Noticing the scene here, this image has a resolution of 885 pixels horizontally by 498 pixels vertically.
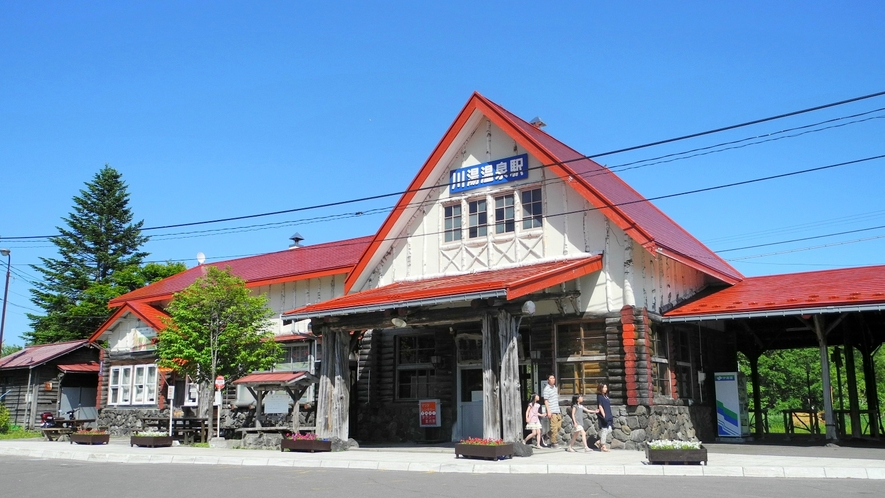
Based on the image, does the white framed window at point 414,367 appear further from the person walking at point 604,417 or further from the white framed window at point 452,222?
the person walking at point 604,417

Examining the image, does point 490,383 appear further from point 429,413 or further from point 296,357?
point 296,357

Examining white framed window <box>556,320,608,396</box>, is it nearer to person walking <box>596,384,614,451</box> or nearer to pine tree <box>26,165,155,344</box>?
person walking <box>596,384,614,451</box>

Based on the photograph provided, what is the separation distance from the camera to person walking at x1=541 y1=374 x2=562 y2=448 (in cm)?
1758

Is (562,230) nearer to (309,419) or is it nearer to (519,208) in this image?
(519,208)

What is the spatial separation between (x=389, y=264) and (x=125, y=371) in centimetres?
A: 1363

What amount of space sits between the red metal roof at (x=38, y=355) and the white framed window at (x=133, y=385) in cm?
380

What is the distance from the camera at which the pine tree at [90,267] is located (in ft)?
167

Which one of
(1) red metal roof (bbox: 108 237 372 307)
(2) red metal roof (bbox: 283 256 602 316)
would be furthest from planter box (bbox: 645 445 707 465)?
(1) red metal roof (bbox: 108 237 372 307)

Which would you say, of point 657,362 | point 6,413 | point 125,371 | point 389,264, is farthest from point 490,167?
point 6,413

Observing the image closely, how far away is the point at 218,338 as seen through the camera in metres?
21.6

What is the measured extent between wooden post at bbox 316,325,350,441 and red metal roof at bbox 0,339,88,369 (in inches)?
754

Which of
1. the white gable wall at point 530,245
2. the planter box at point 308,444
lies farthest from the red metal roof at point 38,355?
the planter box at point 308,444

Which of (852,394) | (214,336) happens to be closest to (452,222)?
(214,336)

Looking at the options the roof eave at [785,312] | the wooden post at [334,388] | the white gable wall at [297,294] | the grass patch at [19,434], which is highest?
the white gable wall at [297,294]
